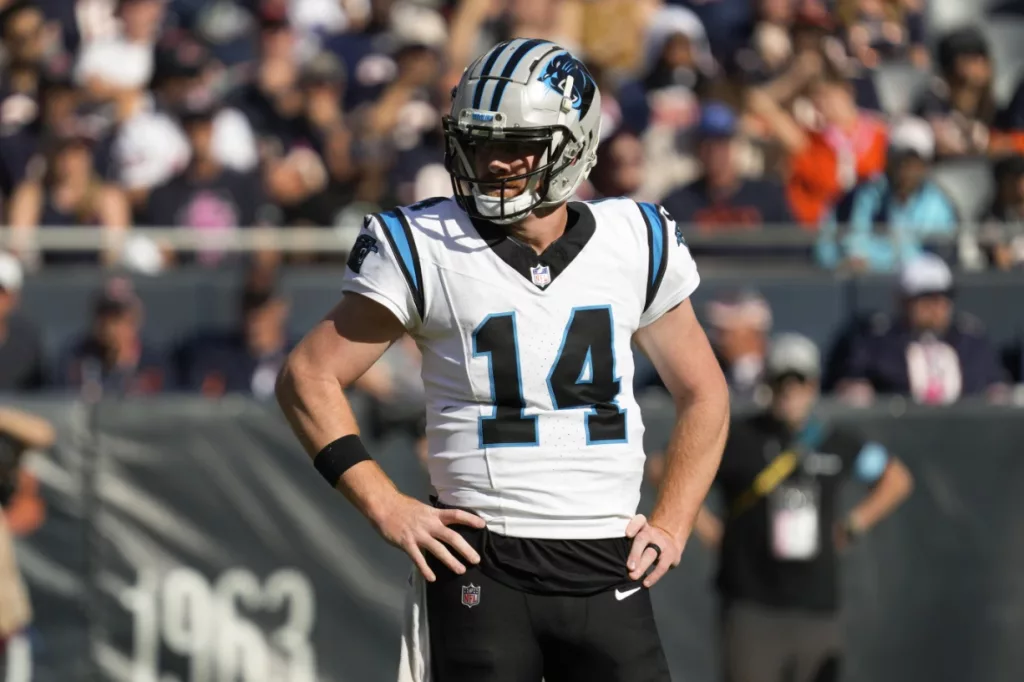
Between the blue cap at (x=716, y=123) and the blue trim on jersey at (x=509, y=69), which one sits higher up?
the blue trim on jersey at (x=509, y=69)

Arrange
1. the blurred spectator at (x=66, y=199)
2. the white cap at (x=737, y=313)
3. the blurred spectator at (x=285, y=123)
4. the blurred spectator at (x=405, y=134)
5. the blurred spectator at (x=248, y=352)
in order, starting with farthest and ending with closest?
1. the blurred spectator at (x=285, y=123)
2. the blurred spectator at (x=405, y=134)
3. the blurred spectator at (x=66, y=199)
4. the white cap at (x=737, y=313)
5. the blurred spectator at (x=248, y=352)

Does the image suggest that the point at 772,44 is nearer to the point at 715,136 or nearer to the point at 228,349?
the point at 715,136

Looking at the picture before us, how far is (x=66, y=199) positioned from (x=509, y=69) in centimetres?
651

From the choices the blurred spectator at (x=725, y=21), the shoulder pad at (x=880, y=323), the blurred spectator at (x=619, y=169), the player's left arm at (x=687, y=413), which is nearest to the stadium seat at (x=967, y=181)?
the shoulder pad at (x=880, y=323)

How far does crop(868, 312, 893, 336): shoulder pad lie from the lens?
363 inches

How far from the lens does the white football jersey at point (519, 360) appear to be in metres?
3.74

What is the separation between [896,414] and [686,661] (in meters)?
1.63

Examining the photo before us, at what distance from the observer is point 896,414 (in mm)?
8617

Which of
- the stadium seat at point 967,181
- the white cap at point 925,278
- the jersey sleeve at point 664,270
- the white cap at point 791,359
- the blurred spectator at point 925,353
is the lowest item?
the blurred spectator at point 925,353

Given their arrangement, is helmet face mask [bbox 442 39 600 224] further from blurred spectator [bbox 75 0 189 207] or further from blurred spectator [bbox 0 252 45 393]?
blurred spectator [bbox 75 0 189 207]

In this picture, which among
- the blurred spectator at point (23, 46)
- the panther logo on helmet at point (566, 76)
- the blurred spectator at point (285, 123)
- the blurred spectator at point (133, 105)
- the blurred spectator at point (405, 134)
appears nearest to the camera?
the panther logo on helmet at point (566, 76)

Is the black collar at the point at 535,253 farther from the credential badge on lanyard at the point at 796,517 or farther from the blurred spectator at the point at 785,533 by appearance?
the credential badge on lanyard at the point at 796,517

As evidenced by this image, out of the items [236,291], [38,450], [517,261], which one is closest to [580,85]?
[517,261]

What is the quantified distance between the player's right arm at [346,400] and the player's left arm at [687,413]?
1.57 ft
